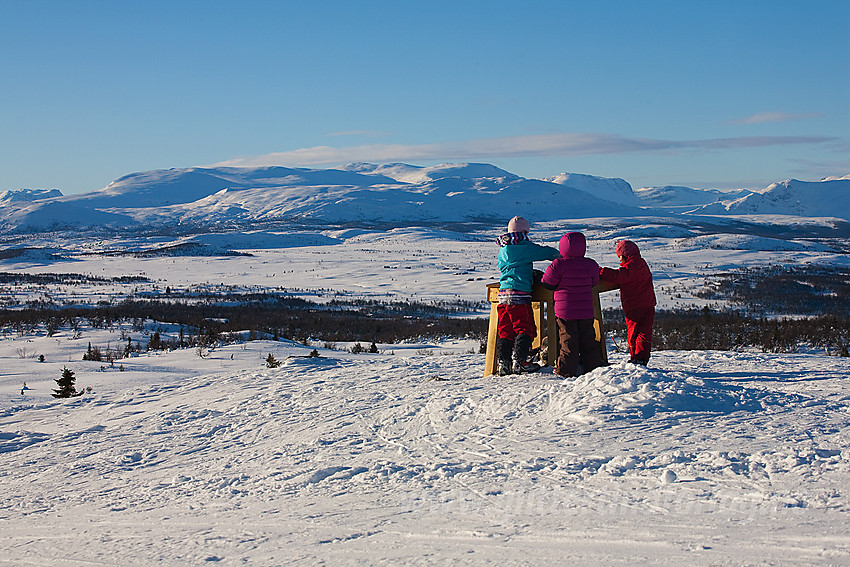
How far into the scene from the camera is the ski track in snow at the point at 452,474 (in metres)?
3.46

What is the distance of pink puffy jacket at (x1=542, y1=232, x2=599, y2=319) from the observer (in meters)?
6.89

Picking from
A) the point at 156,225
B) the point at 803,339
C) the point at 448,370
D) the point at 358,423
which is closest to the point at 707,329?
the point at 803,339

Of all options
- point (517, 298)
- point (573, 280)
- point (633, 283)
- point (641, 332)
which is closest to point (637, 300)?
point (633, 283)

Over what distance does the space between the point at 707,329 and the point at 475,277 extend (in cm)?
4097

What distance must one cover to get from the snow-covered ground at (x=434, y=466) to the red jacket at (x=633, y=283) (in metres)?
1.22

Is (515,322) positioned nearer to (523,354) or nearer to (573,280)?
(523,354)

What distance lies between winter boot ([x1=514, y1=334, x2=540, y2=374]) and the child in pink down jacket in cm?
31

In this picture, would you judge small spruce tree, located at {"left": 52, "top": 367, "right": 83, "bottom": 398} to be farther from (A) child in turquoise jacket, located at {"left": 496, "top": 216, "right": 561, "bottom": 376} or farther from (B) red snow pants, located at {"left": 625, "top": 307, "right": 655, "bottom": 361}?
(B) red snow pants, located at {"left": 625, "top": 307, "right": 655, "bottom": 361}

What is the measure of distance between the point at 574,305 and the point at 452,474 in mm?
2872

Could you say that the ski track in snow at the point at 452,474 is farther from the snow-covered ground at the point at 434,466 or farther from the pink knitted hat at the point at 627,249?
the pink knitted hat at the point at 627,249

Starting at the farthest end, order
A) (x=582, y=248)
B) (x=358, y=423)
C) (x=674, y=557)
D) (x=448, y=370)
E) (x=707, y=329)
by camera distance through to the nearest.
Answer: (x=707, y=329)
(x=448, y=370)
(x=582, y=248)
(x=358, y=423)
(x=674, y=557)

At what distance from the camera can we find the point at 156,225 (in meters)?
184

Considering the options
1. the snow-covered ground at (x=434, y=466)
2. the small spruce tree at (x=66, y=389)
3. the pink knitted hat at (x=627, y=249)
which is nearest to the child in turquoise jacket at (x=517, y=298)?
the snow-covered ground at (x=434, y=466)

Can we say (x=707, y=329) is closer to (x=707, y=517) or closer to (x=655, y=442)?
(x=655, y=442)
